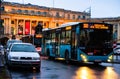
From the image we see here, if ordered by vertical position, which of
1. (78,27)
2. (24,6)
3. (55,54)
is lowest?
(55,54)

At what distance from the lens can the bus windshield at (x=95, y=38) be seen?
88.1 ft

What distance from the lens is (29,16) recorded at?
423 ft

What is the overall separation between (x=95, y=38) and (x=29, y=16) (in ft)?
338

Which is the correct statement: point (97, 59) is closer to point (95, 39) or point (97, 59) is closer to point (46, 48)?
point (95, 39)

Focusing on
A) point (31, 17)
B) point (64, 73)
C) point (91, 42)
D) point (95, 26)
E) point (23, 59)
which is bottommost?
point (64, 73)

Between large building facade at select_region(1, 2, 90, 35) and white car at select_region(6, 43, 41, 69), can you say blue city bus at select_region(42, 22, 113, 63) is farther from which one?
large building facade at select_region(1, 2, 90, 35)

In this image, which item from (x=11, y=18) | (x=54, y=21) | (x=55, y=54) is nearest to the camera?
(x=55, y=54)

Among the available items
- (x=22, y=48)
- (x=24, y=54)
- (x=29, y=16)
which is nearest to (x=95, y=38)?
(x=22, y=48)

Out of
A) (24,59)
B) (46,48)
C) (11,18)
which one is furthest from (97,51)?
(11,18)

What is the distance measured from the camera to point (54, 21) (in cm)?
13400

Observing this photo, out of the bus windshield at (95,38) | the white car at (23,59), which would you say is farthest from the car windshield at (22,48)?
the bus windshield at (95,38)

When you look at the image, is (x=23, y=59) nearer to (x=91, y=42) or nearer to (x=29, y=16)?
(x=91, y=42)

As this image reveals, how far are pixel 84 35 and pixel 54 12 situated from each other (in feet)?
355

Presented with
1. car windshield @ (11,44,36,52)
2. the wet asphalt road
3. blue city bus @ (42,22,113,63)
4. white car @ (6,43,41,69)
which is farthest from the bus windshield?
white car @ (6,43,41,69)
